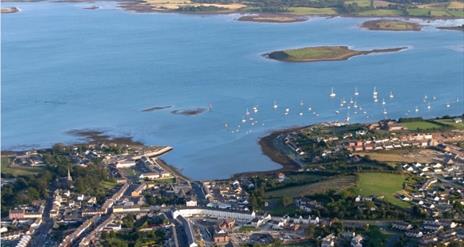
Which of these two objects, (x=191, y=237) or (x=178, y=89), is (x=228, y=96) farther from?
(x=191, y=237)

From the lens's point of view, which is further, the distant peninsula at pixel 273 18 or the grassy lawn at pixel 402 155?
the distant peninsula at pixel 273 18

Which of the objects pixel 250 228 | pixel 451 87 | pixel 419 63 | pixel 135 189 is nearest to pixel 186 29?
pixel 419 63

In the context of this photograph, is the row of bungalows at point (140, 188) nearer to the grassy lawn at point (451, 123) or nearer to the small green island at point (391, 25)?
the grassy lawn at point (451, 123)

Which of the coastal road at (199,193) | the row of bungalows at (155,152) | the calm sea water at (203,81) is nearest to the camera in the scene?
the coastal road at (199,193)

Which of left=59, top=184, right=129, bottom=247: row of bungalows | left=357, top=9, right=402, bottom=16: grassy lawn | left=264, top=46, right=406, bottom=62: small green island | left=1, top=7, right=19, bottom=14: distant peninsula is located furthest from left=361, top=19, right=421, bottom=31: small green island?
left=59, top=184, right=129, bottom=247: row of bungalows

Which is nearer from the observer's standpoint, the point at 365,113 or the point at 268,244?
the point at 268,244

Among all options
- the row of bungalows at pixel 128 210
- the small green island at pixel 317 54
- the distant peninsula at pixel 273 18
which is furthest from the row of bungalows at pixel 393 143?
the distant peninsula at pixel 273 18

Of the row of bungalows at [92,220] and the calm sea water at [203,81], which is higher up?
the row of bungalows at [92,220]
